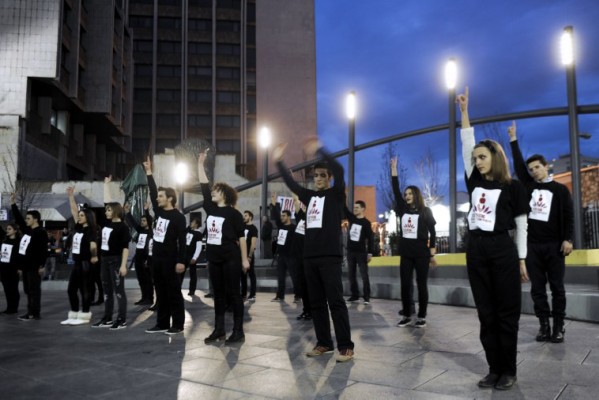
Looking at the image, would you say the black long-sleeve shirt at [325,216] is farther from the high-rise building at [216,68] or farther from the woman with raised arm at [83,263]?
the high-rise building at [216,68]

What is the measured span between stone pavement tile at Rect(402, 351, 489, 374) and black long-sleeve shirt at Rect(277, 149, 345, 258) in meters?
1.29

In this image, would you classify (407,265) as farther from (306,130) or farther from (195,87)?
(195,87)

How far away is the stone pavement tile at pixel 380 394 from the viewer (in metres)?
3.61

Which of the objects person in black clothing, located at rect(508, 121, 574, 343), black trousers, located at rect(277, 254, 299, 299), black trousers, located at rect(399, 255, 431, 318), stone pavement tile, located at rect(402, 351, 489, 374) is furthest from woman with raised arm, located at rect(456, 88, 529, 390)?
black trousers, located at rect(277, 254, 299, 299)

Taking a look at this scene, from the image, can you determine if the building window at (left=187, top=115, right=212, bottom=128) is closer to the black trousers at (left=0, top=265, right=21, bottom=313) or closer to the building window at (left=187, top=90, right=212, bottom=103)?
the building window at (left=187, top=90, right=212, bottom=103)

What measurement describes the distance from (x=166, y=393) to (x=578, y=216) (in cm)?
907

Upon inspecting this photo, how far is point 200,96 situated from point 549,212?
60459 mm

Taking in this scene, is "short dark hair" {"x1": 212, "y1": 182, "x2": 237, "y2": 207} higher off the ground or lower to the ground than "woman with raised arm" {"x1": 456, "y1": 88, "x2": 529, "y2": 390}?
higher

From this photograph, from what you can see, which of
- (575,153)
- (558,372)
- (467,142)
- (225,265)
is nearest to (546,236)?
(558,372)

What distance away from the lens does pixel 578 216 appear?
996cm

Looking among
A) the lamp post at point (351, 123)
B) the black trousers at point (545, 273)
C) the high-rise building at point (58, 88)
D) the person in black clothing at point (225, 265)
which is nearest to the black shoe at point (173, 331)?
the person in black clothing at point (225, 265)

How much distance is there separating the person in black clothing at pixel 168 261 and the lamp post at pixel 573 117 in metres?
7.79

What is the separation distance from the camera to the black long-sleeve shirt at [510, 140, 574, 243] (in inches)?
217

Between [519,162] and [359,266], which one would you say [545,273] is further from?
[359,266]
